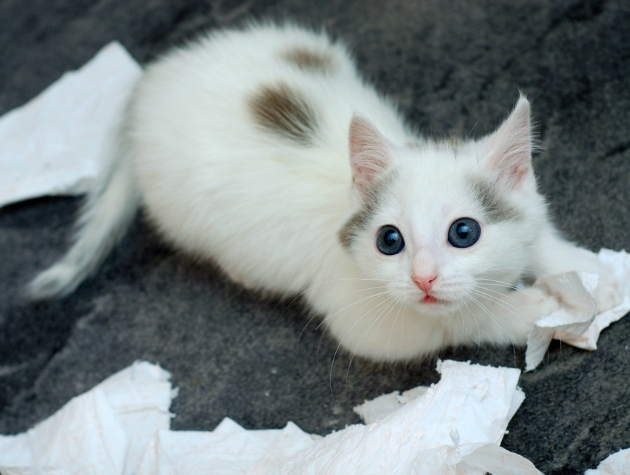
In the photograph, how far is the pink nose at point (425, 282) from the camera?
110cm

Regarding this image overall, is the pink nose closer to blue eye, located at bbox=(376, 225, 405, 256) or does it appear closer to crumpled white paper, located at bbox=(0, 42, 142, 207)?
blue eye, located at bbox=(376, 225, 405, 256)

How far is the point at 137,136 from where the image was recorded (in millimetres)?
1699

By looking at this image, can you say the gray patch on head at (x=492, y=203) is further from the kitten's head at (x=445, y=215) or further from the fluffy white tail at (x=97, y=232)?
the fluffy white tail at (x=97, y=232)

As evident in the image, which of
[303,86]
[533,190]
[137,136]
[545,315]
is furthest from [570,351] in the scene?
[137,136]

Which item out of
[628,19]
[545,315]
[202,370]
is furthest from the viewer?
[628,19]

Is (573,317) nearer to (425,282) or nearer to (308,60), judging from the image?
(425,282)

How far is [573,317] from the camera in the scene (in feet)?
4.47

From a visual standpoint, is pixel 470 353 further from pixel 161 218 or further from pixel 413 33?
pixel 413 33

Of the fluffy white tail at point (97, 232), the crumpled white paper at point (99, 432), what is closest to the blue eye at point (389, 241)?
the crumpled white paper at point (99, 432)

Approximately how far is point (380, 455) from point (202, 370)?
25.6 inches

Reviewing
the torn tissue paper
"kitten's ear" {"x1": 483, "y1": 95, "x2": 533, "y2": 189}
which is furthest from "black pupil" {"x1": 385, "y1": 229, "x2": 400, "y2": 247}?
the torn tissue paper

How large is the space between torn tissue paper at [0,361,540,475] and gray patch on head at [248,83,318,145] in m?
0.64

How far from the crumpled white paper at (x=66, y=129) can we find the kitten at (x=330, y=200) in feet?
0.82

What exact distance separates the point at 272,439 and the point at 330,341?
1.01ft
